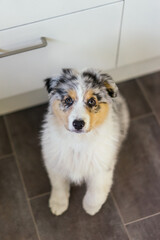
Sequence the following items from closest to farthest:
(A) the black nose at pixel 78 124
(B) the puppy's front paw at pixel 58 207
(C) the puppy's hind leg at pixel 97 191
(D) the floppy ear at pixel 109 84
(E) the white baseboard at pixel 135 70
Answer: (A) the black nose at pixel 78 124 → (D) the floppy ear at pixel 109 84 → (C) the puppy's hind leg at pixel 97 191 → (B) the puppy's front paw at pixel 58 207 → (E) the white baseboard at pixel 135 70

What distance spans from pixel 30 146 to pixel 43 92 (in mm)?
383

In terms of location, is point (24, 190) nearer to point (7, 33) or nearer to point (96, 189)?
point (96, 189)

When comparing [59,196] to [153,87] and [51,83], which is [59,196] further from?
[153,87]

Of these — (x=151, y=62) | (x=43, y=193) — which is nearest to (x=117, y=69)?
(x=151, y=62)

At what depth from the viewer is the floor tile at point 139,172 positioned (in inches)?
81.9

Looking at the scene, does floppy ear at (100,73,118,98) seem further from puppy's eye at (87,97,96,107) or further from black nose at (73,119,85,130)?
black nose at (73,119,85,130)

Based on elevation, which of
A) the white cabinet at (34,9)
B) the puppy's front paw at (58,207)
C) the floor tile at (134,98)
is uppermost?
the white cabinet at (34,9)

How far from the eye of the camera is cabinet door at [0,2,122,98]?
5.91 feet

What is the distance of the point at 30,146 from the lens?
2293 mm

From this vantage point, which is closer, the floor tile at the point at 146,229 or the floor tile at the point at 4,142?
the floor tile at the point at 146,229

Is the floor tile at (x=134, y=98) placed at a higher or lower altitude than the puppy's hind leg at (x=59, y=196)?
higher

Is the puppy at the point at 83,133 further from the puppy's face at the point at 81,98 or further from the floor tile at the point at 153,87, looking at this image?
the floor tile at the point at 153,87

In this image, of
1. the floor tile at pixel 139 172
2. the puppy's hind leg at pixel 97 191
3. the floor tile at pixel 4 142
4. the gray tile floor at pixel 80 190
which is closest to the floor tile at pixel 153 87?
the gray tile floor at pixel 80 190

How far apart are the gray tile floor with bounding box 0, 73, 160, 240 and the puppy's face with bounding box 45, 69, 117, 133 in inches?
24.9
